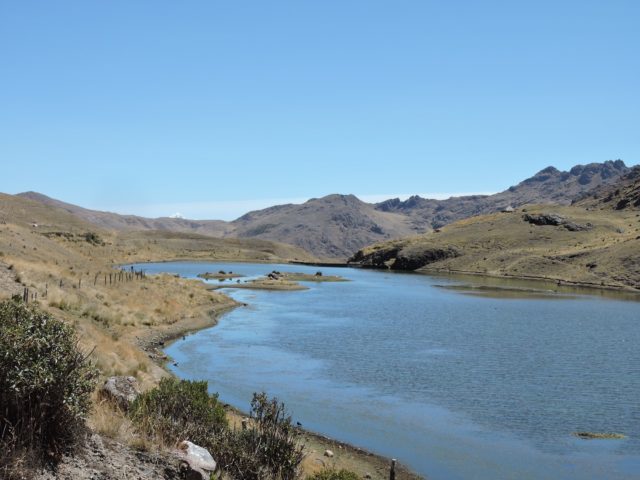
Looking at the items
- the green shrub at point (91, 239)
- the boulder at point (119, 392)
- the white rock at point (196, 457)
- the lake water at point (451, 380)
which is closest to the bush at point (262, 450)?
the white rock at point (196, 457)

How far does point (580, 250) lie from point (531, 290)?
45.3 metres

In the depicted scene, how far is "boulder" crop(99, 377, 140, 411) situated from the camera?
1588 cm

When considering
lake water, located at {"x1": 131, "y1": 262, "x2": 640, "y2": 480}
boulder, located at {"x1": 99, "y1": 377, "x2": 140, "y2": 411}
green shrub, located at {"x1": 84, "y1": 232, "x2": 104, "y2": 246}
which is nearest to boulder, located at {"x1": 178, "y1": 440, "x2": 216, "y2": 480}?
boulder, located at {"x1": 99, "y1": 377, "x2": 140, "y2": 411}

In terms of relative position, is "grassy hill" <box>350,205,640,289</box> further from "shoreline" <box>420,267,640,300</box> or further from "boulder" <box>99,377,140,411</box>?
"boulder" <box>99,377,140,411</box>

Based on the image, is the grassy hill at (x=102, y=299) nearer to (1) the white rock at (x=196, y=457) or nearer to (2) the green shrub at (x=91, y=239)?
(1) the white rock at (x=196, y=457)

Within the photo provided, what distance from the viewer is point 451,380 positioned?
35.8 m

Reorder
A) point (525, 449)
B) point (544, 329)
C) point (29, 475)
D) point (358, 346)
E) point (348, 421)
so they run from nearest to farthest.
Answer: point (29, 475) < point (525, 449) < point (348, 421) < point (358, 346) < point (544, 329)

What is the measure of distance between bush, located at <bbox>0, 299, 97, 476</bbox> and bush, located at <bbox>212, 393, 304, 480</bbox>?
4.91m

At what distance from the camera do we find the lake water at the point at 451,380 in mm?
24250

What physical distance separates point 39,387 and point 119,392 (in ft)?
22.0

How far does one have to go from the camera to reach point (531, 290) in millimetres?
106625

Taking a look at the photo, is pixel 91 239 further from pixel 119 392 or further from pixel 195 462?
pixel 195 462

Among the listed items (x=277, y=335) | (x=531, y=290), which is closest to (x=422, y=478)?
(x=277, y=335)

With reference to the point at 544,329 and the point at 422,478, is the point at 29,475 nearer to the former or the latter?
the point at 422,478
